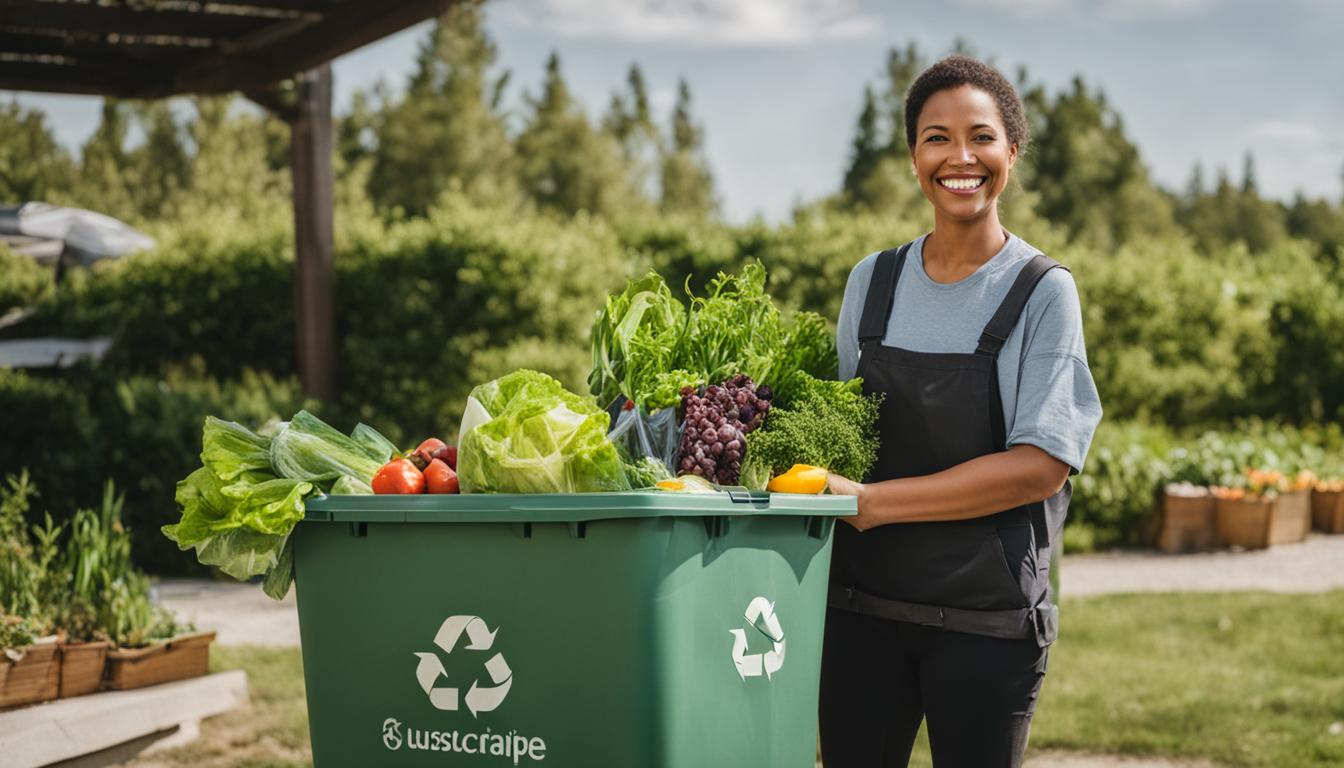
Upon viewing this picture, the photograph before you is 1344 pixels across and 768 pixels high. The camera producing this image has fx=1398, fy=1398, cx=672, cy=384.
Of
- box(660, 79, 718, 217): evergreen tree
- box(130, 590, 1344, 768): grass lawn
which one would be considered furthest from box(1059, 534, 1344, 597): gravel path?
box(660, 79, 718, 217): evergreen tree

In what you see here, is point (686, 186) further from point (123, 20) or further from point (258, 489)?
point (258, 489)

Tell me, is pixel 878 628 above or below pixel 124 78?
below

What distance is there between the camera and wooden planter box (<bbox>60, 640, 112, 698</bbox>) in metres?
5.00

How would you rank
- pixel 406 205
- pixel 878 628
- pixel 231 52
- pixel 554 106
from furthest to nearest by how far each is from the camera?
1. pixel 554 106
2. pixel 406 205
3. pixel 231 52
4. pixel 878 628

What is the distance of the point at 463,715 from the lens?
7.64 feet

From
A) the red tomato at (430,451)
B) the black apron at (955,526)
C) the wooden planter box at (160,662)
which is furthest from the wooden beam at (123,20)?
the black apron at (955,526)

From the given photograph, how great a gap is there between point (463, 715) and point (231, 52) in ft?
23.8

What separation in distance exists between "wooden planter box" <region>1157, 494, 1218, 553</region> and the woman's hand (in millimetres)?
9223

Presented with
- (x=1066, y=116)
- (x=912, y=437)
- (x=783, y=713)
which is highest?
(x=1066, y=116)

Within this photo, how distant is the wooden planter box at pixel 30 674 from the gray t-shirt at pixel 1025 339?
3.48 m

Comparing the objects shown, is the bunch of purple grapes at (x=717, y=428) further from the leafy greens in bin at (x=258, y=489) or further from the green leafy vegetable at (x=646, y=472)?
the leafy greens in bin at (x=258, y=489)

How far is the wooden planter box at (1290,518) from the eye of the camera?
1119 centimetres

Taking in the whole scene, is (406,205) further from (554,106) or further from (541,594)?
(541,594)

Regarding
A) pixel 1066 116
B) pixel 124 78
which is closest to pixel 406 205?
pixel 1066 116
